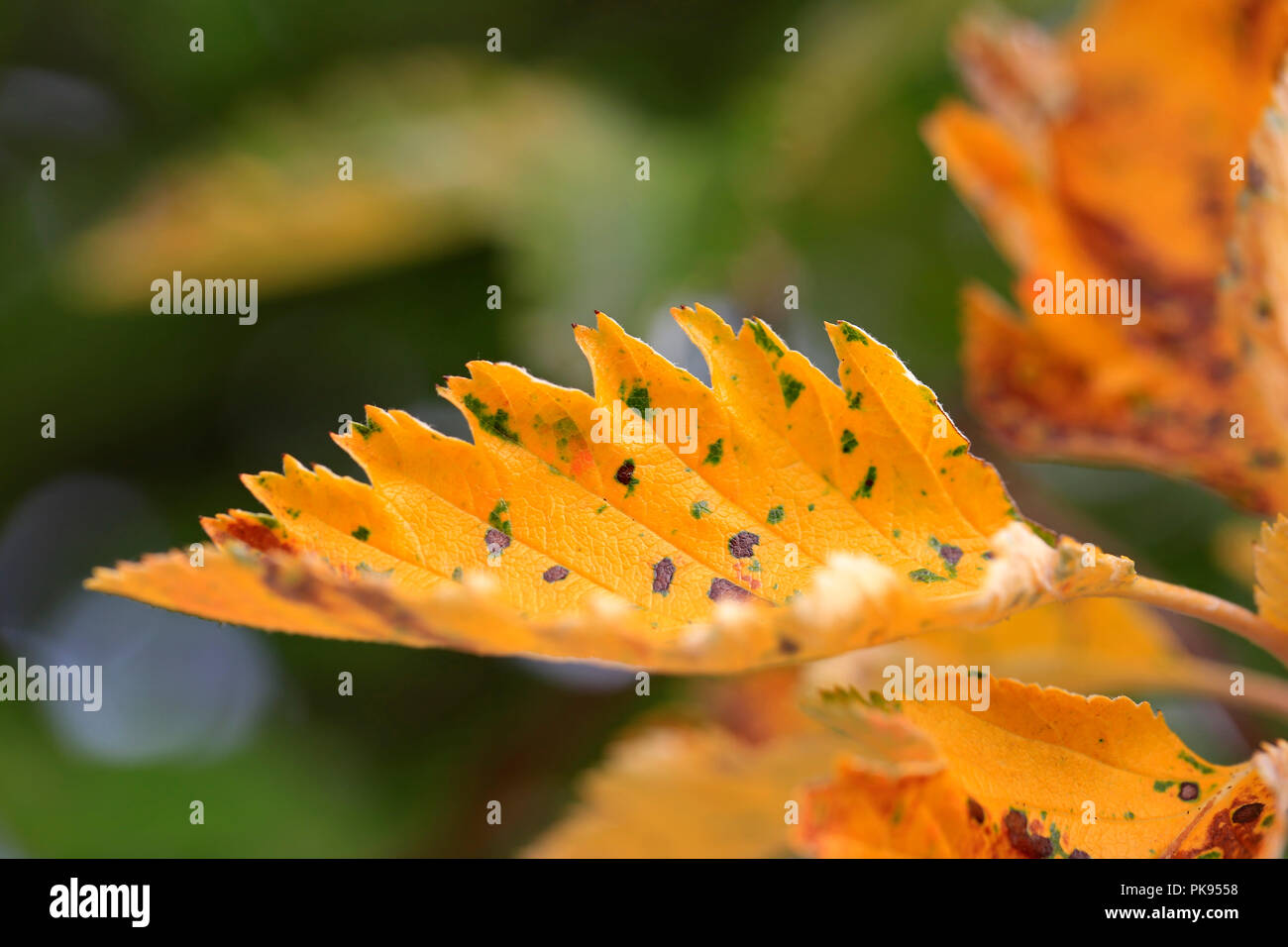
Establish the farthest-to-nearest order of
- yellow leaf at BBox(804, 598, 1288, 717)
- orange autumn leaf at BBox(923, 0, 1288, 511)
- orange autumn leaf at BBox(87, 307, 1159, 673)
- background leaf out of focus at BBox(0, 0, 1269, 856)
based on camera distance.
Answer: background leaf out of focus at BBox(0, 0, 1269, 856) < yellow leaf at BBox(804, 598, 1288, 717) < orange autumn leaf at BBox(923, 0, 1288, 511) < orange autumn leaf at BBox(87, 307, 1159, 673)

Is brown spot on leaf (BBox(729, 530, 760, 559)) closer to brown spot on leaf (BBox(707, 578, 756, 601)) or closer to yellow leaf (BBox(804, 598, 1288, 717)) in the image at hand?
brown spot on leaf (BBox(707, 578, 756, 601))

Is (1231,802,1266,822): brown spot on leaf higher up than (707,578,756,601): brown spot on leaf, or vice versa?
(707,578,756,601): brown spot on leaf

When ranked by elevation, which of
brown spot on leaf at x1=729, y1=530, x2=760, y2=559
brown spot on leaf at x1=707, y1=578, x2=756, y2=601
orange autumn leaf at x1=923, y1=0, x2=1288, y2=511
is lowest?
brown spot on leaf at x1=707, y1=578, x2=756, y2=601

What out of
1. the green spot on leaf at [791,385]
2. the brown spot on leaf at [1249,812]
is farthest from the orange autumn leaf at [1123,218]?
the green spot on leaf at [791,385]

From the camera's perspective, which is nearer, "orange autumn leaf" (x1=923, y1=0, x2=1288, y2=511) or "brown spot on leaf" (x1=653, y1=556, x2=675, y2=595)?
"brown spot on leaf" (x1=653, y1=556, x2=675, y2=595)

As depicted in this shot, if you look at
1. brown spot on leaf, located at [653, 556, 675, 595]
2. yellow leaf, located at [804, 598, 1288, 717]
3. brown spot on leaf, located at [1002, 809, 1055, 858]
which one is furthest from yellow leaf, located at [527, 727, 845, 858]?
brown spot on leaf, located at [653, 556, 675, 595]

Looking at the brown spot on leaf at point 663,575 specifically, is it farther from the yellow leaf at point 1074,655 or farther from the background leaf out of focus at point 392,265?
the background leaf out of focus at point 392,265

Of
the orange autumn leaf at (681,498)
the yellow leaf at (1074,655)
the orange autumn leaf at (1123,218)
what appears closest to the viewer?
the orange autumn leaf at (681,498)
